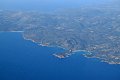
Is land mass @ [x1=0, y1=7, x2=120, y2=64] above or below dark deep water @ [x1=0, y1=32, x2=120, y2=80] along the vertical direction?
below

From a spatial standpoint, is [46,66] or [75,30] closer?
[46,66]

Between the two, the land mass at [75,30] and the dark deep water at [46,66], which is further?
the land mass at [75,30]

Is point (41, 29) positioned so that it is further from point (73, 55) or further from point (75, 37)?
point (73, 55)

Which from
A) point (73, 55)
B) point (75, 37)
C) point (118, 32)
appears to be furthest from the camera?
point (118, 32)

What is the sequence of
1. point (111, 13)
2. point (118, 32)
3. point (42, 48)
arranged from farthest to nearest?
point (111, 13) < point (118, 32) < point (42, 48)

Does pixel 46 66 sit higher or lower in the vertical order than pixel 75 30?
higher

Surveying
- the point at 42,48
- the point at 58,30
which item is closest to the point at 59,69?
the point at 42,48

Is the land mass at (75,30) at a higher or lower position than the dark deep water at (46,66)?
lower

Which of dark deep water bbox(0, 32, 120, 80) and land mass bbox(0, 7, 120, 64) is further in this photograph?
land mass bbox(0, 7, 120, 64)
